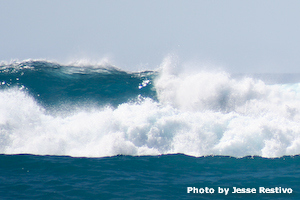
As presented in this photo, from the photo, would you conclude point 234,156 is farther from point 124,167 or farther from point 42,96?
point 42,96

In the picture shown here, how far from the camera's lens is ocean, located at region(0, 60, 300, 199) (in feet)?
23.0

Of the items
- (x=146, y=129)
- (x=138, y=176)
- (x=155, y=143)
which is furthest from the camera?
(x=146, y=129)

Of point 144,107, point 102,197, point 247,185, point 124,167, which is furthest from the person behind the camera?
point 144,107

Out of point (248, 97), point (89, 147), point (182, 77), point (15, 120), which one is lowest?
point (89, 147)

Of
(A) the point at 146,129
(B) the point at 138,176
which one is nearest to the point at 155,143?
(A) the point at 146,129

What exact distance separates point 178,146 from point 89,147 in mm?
3199

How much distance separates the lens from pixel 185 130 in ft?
34.8

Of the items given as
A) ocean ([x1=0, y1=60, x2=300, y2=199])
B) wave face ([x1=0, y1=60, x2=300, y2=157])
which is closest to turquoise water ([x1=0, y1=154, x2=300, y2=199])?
ocean ([x1=0, y1=60, x2=300, y2=199])

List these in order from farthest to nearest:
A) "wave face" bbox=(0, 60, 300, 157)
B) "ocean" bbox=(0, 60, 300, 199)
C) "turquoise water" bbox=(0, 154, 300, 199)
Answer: "wave face" bbox=(0, 60, 300, 157) → "ocean" bbox=(0, 60, 300, 199) → "turquoise water" bbox=(0, 154, 300, 199)

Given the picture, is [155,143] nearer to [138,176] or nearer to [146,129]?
[146,129]

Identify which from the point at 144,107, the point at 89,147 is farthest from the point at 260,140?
the point at 89,147

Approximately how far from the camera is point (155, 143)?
10.4 metres

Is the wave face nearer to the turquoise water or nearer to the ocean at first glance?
the ocean

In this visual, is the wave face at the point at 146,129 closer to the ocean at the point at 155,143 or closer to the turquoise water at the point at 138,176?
the ocean at the point at 155,143
